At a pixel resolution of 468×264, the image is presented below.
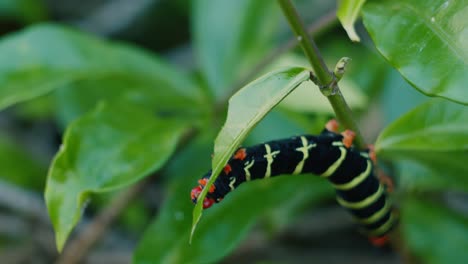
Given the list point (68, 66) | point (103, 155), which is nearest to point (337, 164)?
point (103, 155)

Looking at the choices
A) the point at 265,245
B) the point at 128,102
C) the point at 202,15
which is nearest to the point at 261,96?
the point at 128,102

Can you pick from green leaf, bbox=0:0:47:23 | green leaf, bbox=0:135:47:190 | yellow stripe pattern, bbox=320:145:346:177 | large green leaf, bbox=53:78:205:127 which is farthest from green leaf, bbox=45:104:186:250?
green leaf, bbox=0:0:47:23

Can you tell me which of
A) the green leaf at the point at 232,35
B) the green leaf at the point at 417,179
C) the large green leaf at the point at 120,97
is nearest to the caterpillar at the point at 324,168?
the green leaf at the point at 417,179

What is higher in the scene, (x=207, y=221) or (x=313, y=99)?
(x=207, y=221)

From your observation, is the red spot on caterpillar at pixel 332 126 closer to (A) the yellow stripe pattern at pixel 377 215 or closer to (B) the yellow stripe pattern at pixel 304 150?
(B) the yellow stripe pattern at pixel 304 150

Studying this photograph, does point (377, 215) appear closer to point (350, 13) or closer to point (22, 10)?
point (350, 13)

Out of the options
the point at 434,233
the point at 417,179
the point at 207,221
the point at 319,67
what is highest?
the point at 319,67

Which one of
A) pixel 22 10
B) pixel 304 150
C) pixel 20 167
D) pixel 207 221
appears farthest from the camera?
pixel 22 10
